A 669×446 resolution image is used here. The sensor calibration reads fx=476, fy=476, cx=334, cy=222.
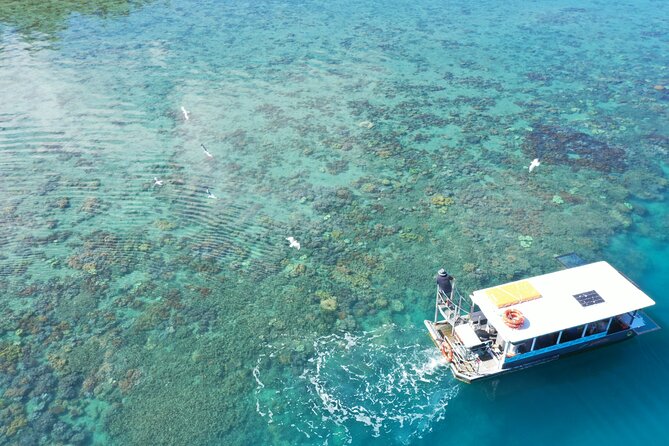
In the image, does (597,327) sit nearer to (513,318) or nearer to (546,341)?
(546,341)

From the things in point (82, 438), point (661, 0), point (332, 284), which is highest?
point (661, 0)

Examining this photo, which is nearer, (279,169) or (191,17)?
(279,169)

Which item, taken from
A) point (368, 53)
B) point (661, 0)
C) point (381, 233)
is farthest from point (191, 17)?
point (661, 0)

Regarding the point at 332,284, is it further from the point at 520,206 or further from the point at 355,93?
the point at 355,93

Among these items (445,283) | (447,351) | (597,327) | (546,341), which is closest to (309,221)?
(445,283)

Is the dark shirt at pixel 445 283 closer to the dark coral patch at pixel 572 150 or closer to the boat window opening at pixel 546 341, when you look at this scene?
the boat window opening at pixel 546 341

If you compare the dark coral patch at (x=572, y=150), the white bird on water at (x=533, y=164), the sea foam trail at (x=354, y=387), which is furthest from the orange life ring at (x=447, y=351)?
the dark coral patch at (x=572, y=150)
